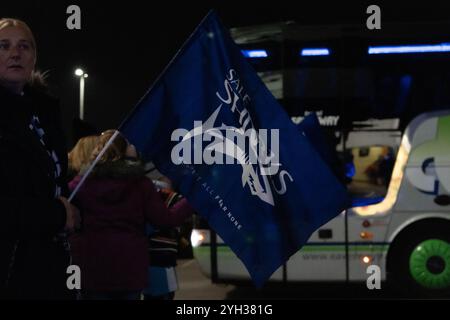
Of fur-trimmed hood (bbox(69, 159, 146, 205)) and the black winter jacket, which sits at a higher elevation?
the black winter jacket

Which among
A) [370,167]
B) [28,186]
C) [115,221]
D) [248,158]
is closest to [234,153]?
[248,158]

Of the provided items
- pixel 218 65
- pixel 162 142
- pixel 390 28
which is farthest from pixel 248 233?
pixel 390 28

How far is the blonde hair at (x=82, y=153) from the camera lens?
4.28 m

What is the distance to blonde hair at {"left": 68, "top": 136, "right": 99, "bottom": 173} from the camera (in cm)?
428

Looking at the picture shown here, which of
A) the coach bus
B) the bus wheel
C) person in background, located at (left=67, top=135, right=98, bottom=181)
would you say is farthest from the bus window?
person in background, located at (left=67, top=135, right=98, bottom=181)

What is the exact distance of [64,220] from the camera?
99.3 inches

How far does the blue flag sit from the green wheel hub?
15.3 feet

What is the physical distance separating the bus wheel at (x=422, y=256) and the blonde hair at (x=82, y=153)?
470cm

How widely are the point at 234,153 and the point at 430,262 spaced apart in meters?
5.08

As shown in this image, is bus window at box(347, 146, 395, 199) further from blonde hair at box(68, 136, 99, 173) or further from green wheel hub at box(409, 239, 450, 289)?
blonde hair at box(68, 136, 99, 173)

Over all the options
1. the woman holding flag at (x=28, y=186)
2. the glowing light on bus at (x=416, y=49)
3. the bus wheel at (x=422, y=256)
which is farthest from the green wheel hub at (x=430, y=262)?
the woman holding flag at (x=28, y=186)
